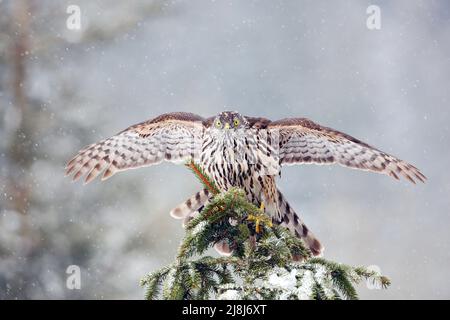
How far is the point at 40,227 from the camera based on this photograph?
1105 cm

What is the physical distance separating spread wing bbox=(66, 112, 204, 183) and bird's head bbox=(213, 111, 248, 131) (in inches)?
13.0

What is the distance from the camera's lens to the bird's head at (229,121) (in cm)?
430

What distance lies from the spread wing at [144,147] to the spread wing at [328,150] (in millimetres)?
665

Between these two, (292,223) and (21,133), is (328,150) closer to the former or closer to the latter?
(292,223)

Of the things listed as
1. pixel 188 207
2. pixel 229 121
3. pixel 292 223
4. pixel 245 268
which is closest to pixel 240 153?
pixel 229 121

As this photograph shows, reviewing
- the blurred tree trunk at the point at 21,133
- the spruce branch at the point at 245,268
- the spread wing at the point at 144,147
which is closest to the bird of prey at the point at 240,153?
the spread wing at the point at 144,147

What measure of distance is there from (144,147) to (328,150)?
4.67 feet

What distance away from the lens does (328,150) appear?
4727 millimetres

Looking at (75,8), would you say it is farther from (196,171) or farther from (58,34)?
(196,171)

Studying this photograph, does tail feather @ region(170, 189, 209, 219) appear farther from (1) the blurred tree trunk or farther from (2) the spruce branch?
(1) the blurred tree trunk

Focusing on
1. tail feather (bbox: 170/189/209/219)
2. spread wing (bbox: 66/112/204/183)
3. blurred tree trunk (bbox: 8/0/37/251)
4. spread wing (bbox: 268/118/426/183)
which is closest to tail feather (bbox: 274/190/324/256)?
spread wing (bbox: 268/118/426/183)

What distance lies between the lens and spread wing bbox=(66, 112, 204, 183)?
4.64 m

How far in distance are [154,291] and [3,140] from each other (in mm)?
9994
